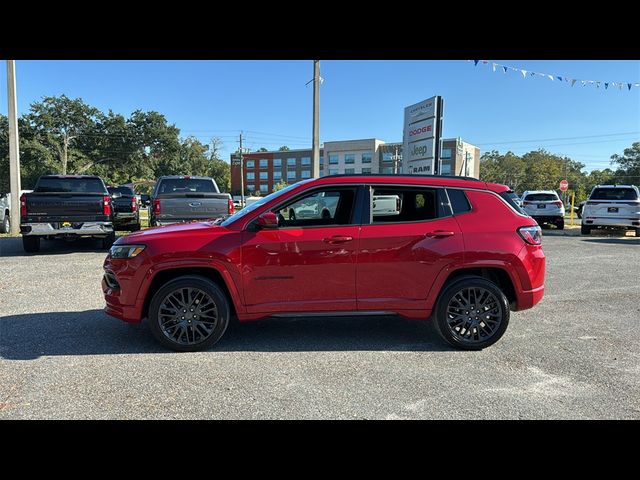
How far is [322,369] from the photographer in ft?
13.6

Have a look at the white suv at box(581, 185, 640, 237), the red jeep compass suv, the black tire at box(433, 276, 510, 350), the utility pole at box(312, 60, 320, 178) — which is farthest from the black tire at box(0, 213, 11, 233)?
the white suv at box(581, 185, 640, 237)

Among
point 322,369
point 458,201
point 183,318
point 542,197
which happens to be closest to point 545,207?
point 542,197

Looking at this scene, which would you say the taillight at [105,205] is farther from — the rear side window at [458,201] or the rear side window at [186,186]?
the rear side window at [458,201]

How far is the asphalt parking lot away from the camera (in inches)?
133

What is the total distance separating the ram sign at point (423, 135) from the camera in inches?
598

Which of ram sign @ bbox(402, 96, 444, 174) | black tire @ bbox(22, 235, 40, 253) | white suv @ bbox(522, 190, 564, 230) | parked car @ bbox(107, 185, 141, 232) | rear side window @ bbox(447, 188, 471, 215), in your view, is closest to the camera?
rear side window @ bbox(447, 188, 471, 215)

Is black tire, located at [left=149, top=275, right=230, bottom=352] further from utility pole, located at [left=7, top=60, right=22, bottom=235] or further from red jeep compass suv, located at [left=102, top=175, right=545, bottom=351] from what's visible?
utility pole, located at [left=7, top=60, right=22, bottom=235]

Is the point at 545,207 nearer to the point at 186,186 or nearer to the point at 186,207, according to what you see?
the point at 186,186

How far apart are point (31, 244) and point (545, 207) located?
19273 millimetres

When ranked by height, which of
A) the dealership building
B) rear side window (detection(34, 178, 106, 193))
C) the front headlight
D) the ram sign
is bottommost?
the front headlight

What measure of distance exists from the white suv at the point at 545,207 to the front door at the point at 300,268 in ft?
56.9
